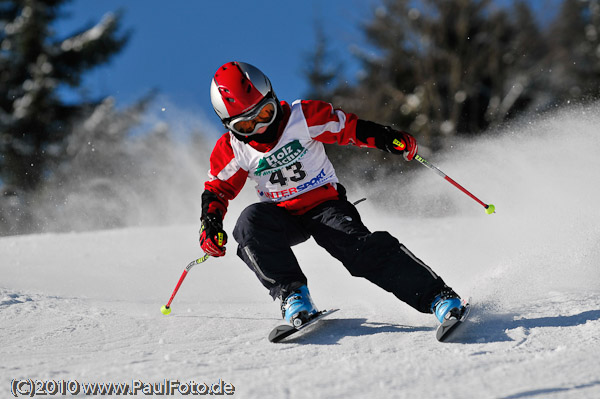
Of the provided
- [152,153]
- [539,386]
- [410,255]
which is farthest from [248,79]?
[152,153]

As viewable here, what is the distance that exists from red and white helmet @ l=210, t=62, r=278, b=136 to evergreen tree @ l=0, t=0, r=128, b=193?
17.0 meters

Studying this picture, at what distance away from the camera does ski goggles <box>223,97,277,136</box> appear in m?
3.01

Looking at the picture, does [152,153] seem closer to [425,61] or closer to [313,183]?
[425,61]

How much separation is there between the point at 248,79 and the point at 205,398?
71.6 inches

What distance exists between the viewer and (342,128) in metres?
3.28

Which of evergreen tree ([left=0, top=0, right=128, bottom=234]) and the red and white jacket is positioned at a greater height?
evergreen tree ([left=0, top=0, right=128, bottom=234])

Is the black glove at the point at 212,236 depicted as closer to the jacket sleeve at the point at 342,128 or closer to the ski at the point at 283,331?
the ski at the point at 283,331

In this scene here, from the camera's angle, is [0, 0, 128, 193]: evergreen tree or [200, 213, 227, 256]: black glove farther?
[0, 0, 128, 193]: evergreen tree

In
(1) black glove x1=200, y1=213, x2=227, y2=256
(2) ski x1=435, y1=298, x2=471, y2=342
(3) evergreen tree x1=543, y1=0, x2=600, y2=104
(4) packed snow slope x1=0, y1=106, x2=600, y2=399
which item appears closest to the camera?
(4) packed snow slope x1=0, y1=106, x2=600, y2=399

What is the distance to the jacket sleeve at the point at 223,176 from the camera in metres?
3.21

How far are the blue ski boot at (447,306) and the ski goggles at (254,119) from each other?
1.27m

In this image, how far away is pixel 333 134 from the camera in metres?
3.29

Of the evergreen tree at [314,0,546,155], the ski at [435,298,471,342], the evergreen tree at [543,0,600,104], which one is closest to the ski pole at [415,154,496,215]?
the ski at [435,298,471,342]

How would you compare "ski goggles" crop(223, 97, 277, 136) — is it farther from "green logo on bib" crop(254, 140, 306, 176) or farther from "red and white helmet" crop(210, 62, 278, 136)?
"green logo on bib" crop(254, 140, 306, 176)
